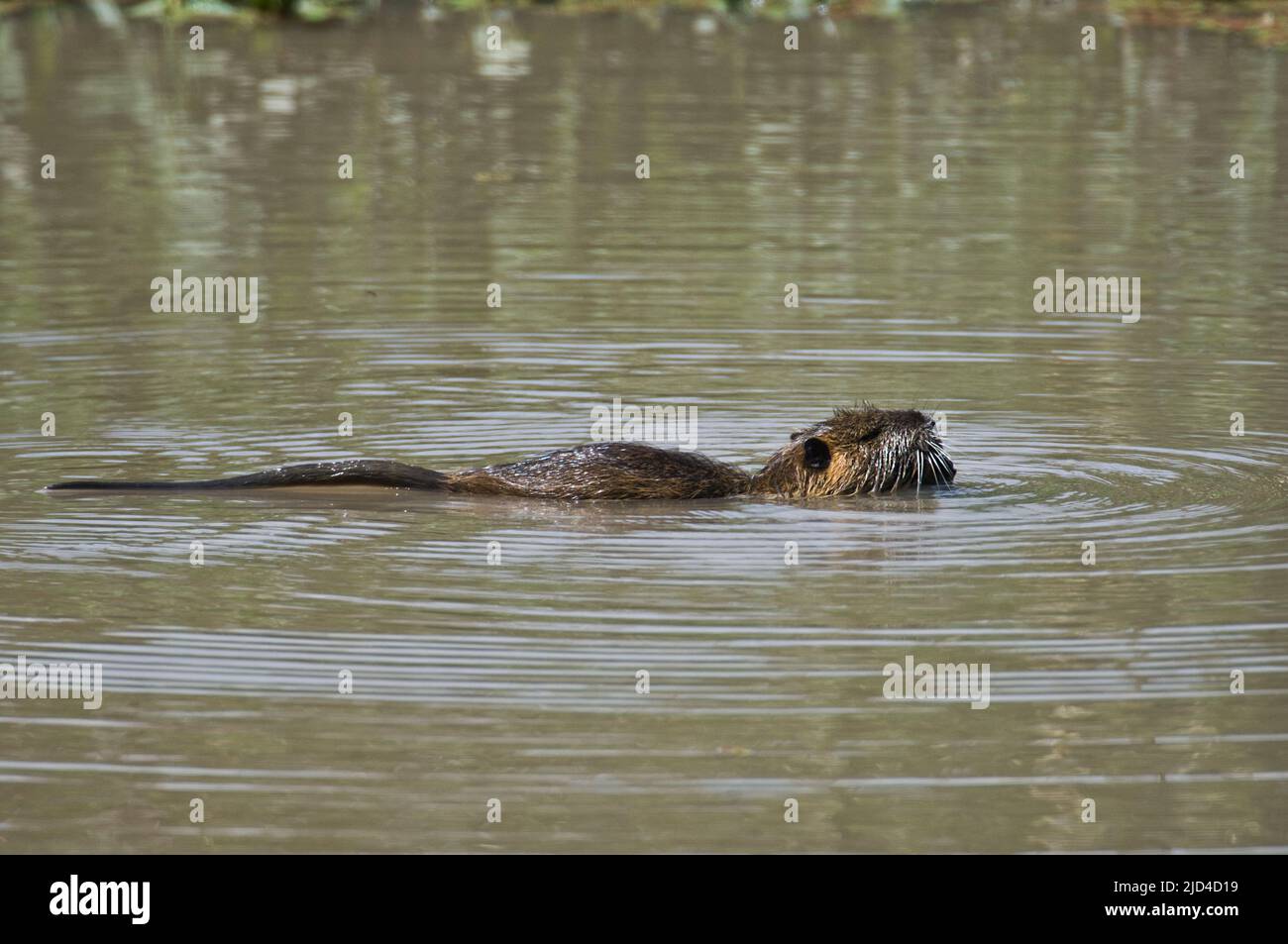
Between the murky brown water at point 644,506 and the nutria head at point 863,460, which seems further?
the nutria head at point 863,460

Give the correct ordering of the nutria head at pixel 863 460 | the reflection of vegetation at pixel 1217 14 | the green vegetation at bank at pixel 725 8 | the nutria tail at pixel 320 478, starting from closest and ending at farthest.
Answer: the nutria tail at pixel 320 478 < the nutria head at pixel 863 460 < the reflection of vegetation at pixel 1217 14 < the green vegetation at bank at pixel 725 8

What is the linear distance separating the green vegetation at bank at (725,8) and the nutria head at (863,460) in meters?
18.6

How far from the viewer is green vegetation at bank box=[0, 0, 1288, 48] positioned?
88.8 ft

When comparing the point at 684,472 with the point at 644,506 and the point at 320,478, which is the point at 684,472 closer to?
the point at 644,506

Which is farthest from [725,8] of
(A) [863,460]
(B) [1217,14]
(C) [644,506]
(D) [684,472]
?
(C) [644,506]

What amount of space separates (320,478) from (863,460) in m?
2.35

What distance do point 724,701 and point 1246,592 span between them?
2.21 m

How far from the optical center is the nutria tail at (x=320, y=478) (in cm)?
888

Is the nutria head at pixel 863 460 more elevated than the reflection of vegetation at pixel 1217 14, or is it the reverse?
the reflection of vegetation at pixel 1217 14

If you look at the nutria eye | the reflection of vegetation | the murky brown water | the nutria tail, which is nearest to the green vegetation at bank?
the reflection of vegetation

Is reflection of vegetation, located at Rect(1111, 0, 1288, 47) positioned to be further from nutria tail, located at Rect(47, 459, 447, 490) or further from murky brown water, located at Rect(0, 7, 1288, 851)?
nutria tail, located at Rect(47, 459, 447, 490)

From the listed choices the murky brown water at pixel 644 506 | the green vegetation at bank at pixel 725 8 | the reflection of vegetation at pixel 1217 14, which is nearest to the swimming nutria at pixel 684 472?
the murky brown water at pixel 644 506

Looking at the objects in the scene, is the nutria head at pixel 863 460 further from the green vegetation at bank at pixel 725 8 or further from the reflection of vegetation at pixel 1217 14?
the reflection of vegetation at pixel 1217 14

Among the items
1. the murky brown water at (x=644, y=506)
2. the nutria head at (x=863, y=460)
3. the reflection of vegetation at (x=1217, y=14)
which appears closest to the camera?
the murky brown water at (x=644, y=506)
